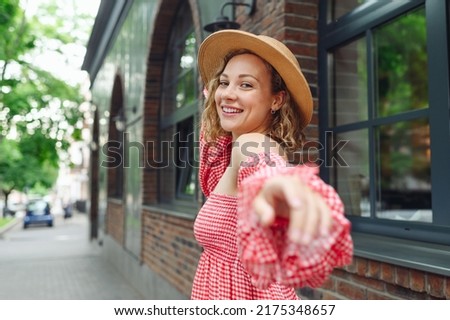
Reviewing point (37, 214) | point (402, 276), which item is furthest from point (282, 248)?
point (37, 214)

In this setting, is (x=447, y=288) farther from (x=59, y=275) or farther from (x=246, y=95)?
(x=59, y=275)

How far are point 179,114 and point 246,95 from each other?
14.2ft

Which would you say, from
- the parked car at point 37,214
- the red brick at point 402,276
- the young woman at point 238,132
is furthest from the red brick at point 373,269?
the parked car at point 37,214

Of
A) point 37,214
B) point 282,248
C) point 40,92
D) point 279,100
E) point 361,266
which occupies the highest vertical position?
point 40,92

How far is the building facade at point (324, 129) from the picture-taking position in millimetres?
2207

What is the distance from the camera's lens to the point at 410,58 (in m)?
8.31

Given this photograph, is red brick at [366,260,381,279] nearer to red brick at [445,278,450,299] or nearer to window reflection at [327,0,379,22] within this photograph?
red brick at [445,278,450,299]

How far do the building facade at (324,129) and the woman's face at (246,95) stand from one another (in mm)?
1038

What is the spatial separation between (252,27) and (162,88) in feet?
11.1

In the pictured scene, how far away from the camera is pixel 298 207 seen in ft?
2.69

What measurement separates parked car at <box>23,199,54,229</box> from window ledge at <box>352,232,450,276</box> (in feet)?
65.4

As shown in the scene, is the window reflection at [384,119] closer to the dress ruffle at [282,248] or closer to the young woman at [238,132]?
the young woman at [238,132]

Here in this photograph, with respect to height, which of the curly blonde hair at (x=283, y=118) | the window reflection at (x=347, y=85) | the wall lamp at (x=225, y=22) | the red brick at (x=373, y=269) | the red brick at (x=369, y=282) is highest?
the wall lamp at (x=225, y=22)

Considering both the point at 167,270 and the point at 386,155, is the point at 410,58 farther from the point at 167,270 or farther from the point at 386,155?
the point at 167,270
